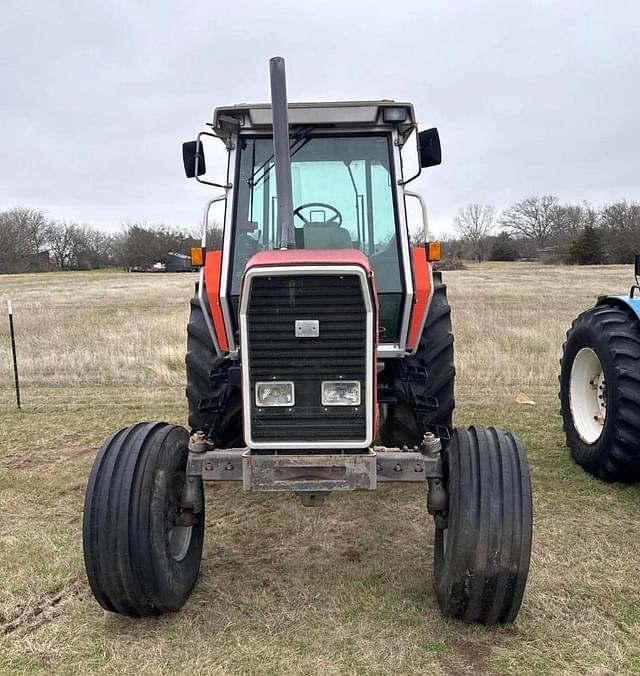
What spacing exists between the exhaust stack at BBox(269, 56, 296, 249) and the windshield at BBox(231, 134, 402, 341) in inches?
26.1

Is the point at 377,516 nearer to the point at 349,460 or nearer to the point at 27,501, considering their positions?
the point at 349,460

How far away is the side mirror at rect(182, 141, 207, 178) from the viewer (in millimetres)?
4020

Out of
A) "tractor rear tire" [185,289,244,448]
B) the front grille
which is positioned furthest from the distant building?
the front grille

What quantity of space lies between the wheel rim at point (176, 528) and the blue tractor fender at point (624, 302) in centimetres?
334

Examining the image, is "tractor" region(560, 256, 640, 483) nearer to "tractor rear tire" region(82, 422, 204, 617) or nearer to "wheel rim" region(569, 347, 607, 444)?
"wheel rim" region(569, 347, 607, 444)

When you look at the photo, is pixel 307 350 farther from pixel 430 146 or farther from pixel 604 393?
pixel 604 393

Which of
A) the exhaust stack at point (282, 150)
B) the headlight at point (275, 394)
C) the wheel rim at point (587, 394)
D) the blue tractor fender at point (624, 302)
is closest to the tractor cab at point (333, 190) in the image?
the exhaust stack at point (282, 150)

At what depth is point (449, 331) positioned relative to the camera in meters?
4.34

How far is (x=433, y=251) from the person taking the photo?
422 centimetres

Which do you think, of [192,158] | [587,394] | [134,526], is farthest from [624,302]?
[134,526]

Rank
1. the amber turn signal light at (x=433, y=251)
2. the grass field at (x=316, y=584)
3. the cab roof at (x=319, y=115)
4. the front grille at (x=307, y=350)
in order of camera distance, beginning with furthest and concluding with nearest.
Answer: the amber turn signal light at (x=433, y=251) < the cab roof at (x=319, y=115) < the front grille at (x=307, y=350) < the grass field at (x=316, y=584)

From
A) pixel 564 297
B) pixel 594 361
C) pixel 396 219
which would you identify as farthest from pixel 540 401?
pixel 564 297

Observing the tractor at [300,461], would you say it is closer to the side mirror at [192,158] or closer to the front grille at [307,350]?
the front grille at [307,350]

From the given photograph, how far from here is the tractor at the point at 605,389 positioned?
441cm
